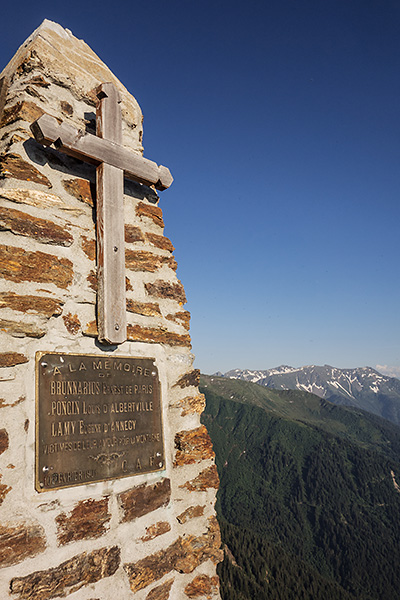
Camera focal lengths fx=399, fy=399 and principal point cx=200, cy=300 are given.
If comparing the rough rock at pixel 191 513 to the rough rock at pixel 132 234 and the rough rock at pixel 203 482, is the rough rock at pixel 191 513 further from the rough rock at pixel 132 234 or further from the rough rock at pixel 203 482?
the rough rock at pixel 132 234

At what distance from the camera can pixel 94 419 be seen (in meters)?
3.44

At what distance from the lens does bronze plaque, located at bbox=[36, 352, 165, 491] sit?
10.3 ft

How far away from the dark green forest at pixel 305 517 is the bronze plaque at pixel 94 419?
100m

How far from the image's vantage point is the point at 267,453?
7392 inches

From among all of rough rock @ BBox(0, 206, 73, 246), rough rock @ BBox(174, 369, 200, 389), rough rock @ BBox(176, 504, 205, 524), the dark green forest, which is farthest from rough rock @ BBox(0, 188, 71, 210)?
the dark green forest

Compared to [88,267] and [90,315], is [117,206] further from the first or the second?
[90,315]

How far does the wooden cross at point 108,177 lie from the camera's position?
3.68 metres

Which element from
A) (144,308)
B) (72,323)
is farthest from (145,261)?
(72,323)

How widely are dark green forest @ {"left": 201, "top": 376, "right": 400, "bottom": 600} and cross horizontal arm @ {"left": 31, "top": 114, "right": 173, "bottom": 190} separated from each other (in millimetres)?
101407

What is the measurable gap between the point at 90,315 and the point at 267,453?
200 m

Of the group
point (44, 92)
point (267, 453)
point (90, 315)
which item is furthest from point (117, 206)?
point (267, 453)

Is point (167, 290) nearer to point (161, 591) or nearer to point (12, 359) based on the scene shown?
point (12, 359)

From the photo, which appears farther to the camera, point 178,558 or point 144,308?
point 144,308

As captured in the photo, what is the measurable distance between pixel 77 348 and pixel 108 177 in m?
1.79
